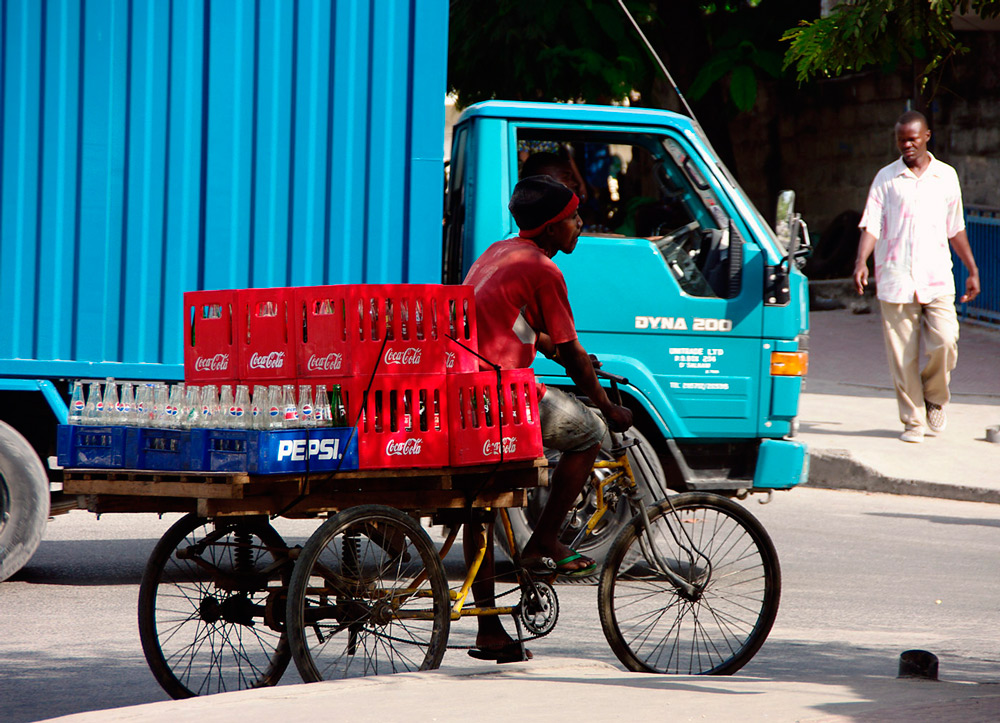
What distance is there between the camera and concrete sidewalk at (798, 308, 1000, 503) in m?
9.79

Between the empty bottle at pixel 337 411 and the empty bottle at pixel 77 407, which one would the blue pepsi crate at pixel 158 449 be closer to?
the empty bottle at pixel 77 407

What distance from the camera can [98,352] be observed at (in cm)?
635

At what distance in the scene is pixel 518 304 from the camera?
4.72 metres

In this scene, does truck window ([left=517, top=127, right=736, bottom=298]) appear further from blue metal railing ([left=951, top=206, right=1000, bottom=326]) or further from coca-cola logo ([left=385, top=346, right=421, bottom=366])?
blue metal railing ([left=951, top=206, right=1000, bottom=326])

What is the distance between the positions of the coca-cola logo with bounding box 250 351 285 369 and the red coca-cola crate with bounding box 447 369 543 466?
60cm

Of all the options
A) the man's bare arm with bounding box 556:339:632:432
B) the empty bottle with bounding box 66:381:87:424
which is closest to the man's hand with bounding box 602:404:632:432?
the man's bare arm with bounding box 556:339:632:432

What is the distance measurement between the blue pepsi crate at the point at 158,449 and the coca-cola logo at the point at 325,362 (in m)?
0.49

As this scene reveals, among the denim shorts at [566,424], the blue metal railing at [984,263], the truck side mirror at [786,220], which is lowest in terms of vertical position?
the denim shorts at [566,424]

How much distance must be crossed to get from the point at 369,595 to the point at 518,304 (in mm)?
1192

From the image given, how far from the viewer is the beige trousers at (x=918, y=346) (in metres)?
10.5

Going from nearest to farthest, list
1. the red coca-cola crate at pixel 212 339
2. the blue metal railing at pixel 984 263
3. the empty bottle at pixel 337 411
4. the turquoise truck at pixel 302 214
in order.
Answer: the empty bottle at pixel 337 411
the red coca-cola crate at pixel 212 339
the turquoise truck at pixel 302 214
the blue metal railing at pixel 984 263

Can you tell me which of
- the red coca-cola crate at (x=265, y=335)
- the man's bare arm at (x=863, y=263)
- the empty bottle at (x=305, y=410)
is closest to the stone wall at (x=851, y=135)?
the man's bare arm at (x=863, y=263)

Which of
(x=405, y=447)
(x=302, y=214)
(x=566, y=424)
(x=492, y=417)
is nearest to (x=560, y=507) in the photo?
(x=566, y=424)

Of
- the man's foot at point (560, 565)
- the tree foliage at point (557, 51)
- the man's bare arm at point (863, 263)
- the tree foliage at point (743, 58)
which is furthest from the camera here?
the tree foliage at point (743, 58)
